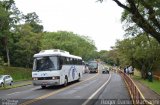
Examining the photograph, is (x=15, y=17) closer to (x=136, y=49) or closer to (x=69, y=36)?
(x=69, y=36)

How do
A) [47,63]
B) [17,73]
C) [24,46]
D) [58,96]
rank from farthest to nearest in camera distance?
[24,46], [17,73], [47,63], [58,96]

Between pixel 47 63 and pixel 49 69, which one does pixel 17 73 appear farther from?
pixel 49 69

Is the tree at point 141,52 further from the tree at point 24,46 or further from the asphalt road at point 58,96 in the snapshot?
the asphalt road at point 58,96

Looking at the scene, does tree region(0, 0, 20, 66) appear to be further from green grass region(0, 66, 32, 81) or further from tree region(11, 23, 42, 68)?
green grass region(0, 66, 32, 81)

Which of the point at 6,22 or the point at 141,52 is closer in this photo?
the point at 141,52

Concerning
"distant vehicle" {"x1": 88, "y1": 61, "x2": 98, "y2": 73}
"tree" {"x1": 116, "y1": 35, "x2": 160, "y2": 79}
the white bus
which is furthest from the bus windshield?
"distant vehicle" {"x1": 88, "y1": 61, "x2": 98, "y2": 73}

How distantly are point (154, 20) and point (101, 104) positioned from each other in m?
7.38

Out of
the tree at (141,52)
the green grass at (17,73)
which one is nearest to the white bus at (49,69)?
the tree at (141,52)

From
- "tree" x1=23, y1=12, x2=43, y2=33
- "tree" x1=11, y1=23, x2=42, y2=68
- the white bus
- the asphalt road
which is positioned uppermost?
"tree" x1=23, y1=12, x2=43, y2=33

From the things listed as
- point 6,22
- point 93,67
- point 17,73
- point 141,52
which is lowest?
point 17,73

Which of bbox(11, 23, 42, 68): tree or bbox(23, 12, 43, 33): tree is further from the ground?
bbox(23, 12, 43, 33): tree

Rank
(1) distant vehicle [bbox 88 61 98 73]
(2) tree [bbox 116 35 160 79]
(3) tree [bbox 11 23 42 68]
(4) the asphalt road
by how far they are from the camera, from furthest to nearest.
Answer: (1) distant vehicle [bbox 88 61 98 73]
(3) tree [bbox 11 23 42 68]
(2) tree [bbox 116 35 160 79]
(4) the asphalt road

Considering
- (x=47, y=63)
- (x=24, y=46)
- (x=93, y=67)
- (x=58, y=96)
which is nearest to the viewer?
(x=58, y=96)

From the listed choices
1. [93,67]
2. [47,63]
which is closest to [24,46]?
[93,67]
